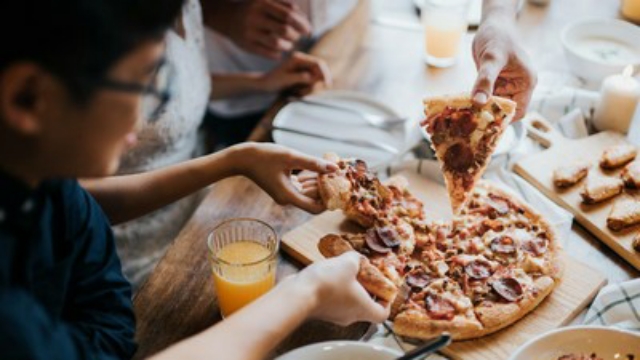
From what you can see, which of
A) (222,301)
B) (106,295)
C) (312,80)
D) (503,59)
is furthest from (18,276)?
(312,80)

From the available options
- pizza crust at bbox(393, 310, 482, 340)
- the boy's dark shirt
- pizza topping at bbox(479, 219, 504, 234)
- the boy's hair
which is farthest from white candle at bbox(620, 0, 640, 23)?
the boy's hair

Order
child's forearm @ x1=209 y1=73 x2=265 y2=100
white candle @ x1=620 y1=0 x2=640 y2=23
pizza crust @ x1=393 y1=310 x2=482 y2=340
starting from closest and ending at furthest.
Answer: pizza crust @ x1=393 y1=310 x2=482 y2=340, child's forearm @ x1=209 y1=73 x2=265 y2=100, white candle @ x1=620 y1=0 x2=640 y2=23

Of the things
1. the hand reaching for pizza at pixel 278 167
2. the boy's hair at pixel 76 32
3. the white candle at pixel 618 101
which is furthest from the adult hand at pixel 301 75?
the boy's hair at pixel 76 32

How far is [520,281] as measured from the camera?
1429mm

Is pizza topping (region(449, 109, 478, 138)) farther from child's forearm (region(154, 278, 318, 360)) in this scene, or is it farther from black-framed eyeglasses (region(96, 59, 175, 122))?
black-framed eyeglasses (region(96, 59, 175, 122))

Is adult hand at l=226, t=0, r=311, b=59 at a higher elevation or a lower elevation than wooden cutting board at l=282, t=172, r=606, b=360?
higher

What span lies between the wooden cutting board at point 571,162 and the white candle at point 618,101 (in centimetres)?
3

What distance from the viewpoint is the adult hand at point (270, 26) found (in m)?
2.13

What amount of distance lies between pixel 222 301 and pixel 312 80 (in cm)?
92

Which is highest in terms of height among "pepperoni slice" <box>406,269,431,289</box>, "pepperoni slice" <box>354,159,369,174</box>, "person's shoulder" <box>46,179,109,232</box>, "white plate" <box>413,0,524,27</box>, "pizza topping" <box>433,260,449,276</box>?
"person's shoulder" <box>46,179,109,232</box>

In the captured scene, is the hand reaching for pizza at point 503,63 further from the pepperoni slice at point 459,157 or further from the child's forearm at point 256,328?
the child's forearm at point 256,328

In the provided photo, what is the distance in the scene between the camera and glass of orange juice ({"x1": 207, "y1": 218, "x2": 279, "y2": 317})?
1.34 metres

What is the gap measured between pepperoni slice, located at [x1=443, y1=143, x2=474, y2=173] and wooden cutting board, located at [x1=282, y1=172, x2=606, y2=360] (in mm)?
116

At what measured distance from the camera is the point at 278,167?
1487 millimetres
